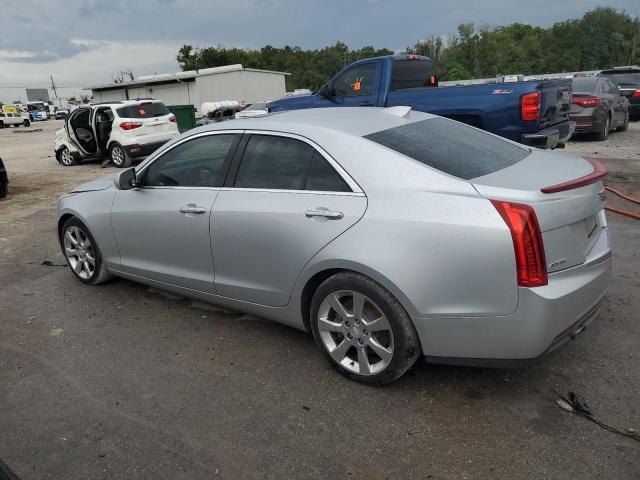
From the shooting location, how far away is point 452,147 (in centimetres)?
345

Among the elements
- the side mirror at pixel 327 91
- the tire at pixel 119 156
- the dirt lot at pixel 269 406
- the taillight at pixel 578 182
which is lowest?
the dirt lot at pixel 269 406

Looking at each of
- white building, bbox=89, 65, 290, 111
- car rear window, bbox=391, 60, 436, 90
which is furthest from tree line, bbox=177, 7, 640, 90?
car rear window, bbox=391, 60, 436, 90

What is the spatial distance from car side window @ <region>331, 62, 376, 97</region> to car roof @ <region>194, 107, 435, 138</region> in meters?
5.32

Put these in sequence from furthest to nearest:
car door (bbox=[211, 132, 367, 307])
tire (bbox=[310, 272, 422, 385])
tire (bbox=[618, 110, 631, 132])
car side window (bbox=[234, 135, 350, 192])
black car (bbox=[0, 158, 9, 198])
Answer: tire (bbox=[618, 110, 631, 132]), black car (bbox=[0, 158, 9, 198]), car side window (bbox=[234, 135, 350, 192]), car door (bbox=[211, 132, 367, 307]), tire (bbox=[310, 272, 422, 385])

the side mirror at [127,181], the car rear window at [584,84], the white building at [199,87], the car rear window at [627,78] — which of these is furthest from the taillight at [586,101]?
the white building at [199,87]

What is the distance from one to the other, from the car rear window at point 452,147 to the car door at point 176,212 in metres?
1.19

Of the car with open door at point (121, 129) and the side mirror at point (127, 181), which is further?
the car with open door at point (121, 129)

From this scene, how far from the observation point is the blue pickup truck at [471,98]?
7195 mm

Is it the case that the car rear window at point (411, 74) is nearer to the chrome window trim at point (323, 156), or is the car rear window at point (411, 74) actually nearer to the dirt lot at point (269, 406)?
the dirt lot at point (269, 406)

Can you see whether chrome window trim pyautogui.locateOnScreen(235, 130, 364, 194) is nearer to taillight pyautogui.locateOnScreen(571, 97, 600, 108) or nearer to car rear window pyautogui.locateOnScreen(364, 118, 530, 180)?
car rear window pyautogui.locateOnScreen(364, 118, 530, 180)

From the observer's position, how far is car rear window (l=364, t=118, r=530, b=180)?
3.15 metres

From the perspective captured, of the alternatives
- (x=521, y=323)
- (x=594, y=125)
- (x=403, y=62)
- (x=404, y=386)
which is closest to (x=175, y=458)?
(x=404, y=386)

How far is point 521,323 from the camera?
266 cm

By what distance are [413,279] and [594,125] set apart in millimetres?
12633
